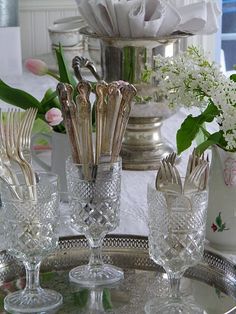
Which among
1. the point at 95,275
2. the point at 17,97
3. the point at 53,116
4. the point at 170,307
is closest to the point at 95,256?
the point at 95,275

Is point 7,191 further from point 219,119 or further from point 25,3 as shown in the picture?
point 25,3

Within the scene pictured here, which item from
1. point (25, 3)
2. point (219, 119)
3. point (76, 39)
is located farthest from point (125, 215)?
point (25, 3)

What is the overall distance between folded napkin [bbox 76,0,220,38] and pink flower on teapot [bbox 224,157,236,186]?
366 millimetres

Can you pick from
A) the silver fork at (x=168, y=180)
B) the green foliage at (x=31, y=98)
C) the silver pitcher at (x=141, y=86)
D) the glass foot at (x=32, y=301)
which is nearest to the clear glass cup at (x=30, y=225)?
the glass foot at (x=32, y=301)

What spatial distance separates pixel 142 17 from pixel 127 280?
473mm

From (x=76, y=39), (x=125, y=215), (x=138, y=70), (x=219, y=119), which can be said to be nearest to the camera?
(x=219, y=119)

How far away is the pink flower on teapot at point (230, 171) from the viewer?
0.84 metres

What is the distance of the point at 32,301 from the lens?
742 millimetres

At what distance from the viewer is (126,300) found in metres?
0.77

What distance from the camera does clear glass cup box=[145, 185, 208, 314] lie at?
70 cm

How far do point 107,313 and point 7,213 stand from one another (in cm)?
14

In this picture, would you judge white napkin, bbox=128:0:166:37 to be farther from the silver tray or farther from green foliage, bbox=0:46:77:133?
the silver tray

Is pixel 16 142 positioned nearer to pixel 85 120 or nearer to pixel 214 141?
pixel 85 120

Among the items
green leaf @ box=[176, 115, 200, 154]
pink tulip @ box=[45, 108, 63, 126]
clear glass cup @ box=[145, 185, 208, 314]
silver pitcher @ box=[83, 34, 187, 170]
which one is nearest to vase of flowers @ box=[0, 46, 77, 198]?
pink tulip @ box=[45, 108, 63, 126]
